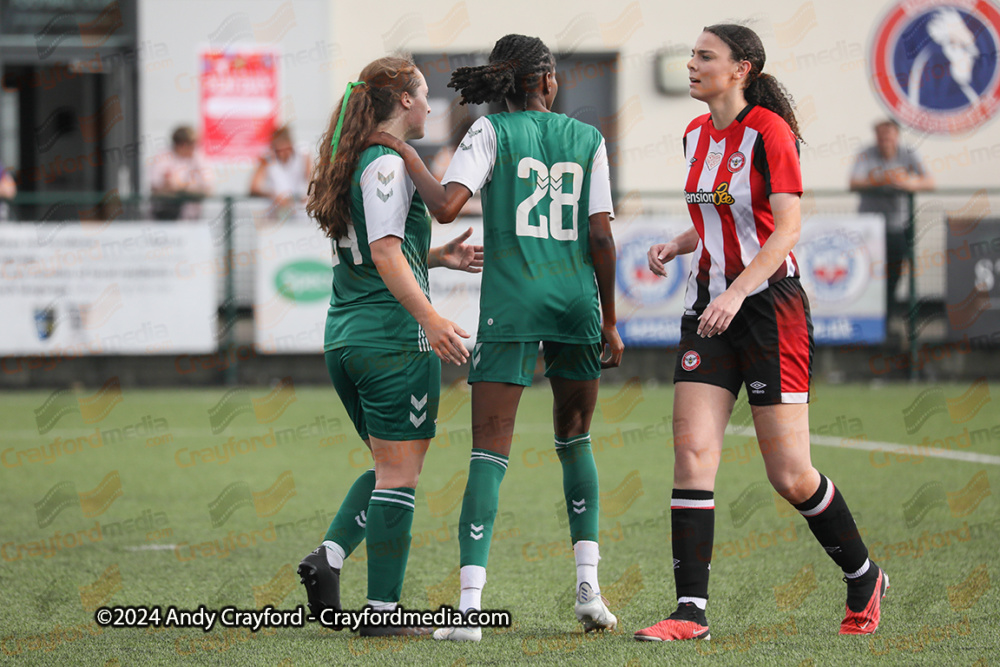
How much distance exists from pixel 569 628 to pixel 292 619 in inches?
36.2

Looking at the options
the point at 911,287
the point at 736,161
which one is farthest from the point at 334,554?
the point at 911,287

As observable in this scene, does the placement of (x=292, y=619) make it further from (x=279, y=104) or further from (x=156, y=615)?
(x=279, y=104)

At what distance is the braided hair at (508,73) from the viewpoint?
3939 millimetres

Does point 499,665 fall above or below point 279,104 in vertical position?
below

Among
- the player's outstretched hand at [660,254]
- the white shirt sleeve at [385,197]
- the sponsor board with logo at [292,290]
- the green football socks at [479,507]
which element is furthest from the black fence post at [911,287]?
the white shirt sleeve at [385,197]

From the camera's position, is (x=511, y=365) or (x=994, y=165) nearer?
(x=511, y=365)

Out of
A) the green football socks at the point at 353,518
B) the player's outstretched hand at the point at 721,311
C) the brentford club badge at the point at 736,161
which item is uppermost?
the brentford club badge at the point at 736,161

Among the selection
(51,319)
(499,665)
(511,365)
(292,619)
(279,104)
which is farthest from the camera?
(279,104)

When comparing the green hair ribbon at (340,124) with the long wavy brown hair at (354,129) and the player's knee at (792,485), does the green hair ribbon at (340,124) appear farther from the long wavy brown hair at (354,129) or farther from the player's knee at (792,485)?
the player's knee at (792,485)

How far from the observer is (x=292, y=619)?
4273mm

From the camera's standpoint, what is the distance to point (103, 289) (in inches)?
467

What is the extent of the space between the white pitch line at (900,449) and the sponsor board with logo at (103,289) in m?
5.49

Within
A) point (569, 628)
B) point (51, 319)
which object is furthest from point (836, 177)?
point (569, 628)

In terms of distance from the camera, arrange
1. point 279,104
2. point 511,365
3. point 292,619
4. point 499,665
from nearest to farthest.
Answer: point 499,665 → point 511,365 → point 292,619 → point 279,104
